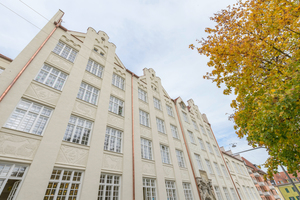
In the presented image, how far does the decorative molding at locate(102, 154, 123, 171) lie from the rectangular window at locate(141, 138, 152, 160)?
270 centimetres

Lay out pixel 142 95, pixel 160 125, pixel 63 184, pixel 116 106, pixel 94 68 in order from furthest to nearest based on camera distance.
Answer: pixel 142 95 → pixel 160 125 → pixel 94 68 → pixel 116 106 → pixel 63 184

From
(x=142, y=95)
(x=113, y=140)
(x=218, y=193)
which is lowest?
(x=218, y=193)

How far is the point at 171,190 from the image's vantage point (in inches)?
497

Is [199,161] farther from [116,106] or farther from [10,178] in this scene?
[10,178]

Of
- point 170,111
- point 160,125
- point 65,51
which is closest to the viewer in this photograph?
point 65,51

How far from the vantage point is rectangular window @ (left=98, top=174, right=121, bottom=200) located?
343 inches

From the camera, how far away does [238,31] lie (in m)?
6.64

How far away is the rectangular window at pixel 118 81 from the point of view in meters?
15.1

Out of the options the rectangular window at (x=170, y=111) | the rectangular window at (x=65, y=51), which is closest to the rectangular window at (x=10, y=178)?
the rectangular window at (x=65, y=51)

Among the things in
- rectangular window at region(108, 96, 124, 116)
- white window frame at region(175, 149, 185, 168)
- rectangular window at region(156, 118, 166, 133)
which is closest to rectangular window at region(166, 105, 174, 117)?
→ rectangular window at region(156, 118, 166, 133)

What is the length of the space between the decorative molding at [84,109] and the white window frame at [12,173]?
4170mm

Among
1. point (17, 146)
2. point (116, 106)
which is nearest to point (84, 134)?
point (17, 146)

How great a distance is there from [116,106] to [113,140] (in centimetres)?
338

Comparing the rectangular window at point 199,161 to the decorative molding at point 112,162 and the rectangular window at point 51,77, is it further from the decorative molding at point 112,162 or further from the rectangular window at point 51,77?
the rectangular window at point 51,77
